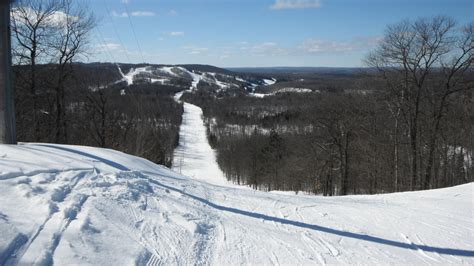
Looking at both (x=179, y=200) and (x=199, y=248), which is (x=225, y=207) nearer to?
(x=179, y=200)

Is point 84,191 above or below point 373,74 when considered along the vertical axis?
below

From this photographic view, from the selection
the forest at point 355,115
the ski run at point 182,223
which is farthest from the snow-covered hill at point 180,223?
the forest at point 355,115

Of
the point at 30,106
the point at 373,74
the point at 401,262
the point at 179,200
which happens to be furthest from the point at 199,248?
the point at 373,74

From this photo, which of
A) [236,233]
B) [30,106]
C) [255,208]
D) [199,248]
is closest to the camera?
[199,248]

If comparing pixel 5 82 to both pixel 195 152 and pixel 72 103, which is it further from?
pixel 195 152

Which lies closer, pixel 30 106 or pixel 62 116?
pixel 30 106

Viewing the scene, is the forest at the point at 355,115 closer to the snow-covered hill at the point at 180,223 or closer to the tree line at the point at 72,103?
the tree line at the point at 72,103
